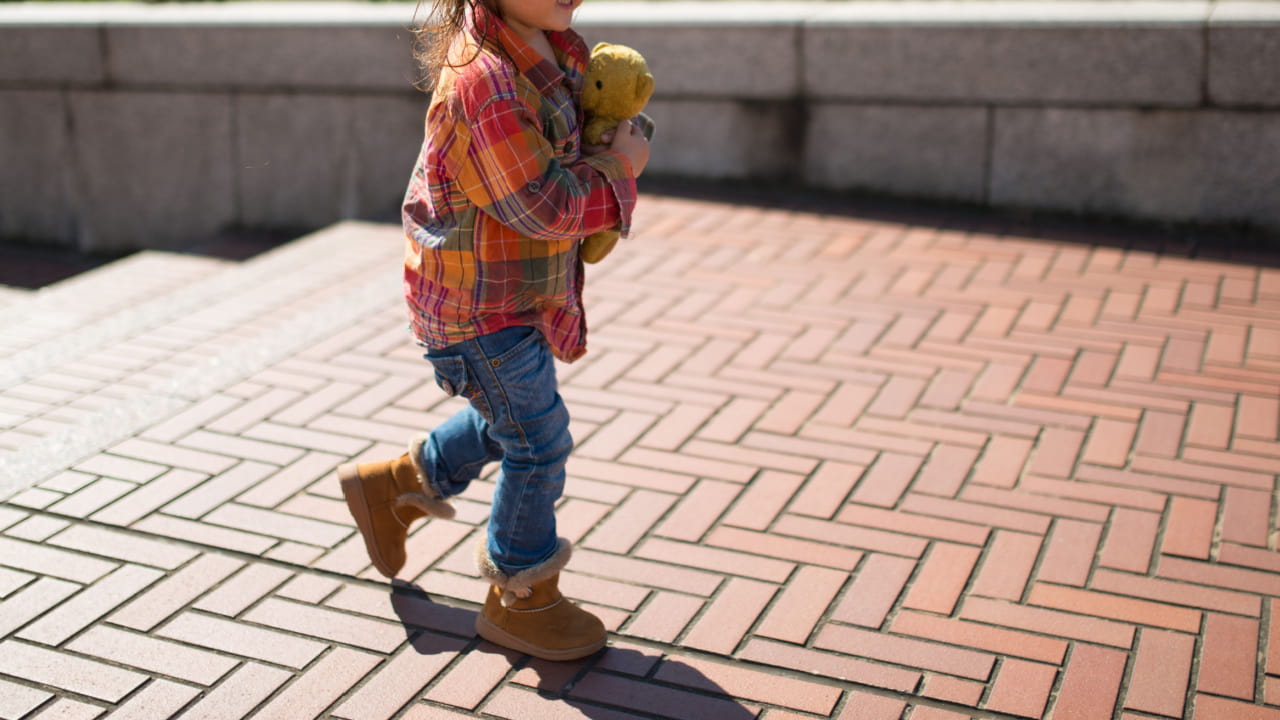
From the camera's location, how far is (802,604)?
2873 millimetres

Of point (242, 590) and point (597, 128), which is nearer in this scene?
point (597, 128)

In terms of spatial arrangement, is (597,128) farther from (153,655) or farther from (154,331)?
(154,331)

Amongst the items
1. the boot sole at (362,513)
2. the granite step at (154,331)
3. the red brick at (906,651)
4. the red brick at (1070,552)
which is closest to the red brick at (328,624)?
the boot sole at (362,513)

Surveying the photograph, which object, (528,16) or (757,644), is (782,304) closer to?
(757,644)

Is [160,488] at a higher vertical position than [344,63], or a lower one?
lower

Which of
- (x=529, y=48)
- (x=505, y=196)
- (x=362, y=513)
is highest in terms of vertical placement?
(x=529, y=48)

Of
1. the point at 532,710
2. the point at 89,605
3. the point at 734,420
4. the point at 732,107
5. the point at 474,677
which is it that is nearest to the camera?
the point at 532,710

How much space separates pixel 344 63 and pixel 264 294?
1.80 meters

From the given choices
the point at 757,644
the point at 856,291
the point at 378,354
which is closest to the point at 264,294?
the point at 378,354

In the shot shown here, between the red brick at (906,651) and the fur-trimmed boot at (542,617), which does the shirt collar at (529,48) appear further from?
the red brick at (906,651)

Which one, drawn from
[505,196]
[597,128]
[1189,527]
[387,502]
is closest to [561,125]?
[597,128]

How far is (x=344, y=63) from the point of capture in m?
6.37

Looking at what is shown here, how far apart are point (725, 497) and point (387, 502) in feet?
3.00

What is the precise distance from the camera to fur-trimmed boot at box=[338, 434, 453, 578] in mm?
2875
